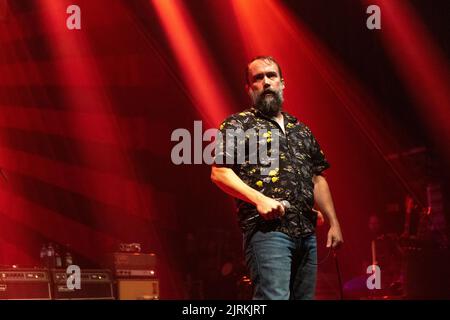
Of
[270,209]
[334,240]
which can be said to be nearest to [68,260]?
[334,240]

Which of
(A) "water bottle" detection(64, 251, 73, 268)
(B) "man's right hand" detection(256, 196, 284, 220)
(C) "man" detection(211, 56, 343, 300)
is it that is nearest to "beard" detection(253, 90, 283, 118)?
(C) "man" detection(211, 56, 343, 300)

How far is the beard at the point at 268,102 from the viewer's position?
10.3 feet

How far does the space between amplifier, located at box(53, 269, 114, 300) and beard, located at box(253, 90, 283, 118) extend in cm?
336

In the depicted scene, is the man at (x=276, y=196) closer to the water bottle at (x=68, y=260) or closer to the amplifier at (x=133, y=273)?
the amplifier at (x=133, y=273)

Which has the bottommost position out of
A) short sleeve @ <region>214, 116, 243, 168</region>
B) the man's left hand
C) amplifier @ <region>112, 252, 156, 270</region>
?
the man's left hand

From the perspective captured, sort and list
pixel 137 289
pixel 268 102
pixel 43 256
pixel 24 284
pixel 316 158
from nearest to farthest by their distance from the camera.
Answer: pixel 268 102 < pixel 316 158 < pixel 24 284 < pixel 137 289 < pixel 43 256

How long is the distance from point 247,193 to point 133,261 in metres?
3.82

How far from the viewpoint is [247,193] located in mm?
2797

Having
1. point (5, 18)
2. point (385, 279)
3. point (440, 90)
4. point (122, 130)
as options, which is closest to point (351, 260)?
point (385, 279)

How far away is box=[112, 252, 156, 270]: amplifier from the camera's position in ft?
20.6

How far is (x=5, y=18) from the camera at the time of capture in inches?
287

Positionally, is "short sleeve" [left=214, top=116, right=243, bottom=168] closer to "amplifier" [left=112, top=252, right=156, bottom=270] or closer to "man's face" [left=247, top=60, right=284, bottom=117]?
"man's face" [left=247, top=60, right=284, bottom=117]

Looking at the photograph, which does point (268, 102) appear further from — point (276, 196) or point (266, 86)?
point (276, 196)
